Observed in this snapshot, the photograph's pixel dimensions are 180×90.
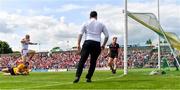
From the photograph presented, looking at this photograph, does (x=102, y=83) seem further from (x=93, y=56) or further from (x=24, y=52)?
(x=24, y=52)

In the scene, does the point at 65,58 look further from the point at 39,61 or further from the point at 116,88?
the point at 116,88

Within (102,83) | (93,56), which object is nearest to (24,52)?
(93,56)

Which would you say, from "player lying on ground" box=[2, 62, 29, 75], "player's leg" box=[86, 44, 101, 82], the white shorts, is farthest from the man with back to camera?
the white shorts

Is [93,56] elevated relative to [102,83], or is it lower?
elevated

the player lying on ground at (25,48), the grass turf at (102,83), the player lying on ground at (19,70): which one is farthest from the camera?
the player lying on ground at (25,48)

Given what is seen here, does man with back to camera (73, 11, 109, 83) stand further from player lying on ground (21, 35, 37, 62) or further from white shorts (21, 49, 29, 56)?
player lying on ground (21, 35, 37, 62)

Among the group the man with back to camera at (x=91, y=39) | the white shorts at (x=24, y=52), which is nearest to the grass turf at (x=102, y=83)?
the man with back to camera at (x=91, y=39)

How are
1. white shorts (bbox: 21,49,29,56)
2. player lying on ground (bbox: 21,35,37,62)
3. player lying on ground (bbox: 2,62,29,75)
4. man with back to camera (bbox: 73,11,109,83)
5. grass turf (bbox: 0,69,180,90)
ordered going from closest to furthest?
grass turf (bbox: 0,69,180,90) → man with back to camera (bbox: 73,11,109,83) → player lying on ground (bbox: 2,62,29,75) → white shorts (bbox: 21,49,29,56) → player lying on ground (bbox: 21,35,37,62)

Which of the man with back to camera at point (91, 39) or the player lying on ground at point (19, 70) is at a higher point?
the man with back to camera at point (91, 39)

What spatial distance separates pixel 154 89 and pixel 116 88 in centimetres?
88

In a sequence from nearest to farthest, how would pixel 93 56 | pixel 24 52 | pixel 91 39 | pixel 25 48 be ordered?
pixel 91 39
pixel 93 56
pixel 24 52
pixel 25 48

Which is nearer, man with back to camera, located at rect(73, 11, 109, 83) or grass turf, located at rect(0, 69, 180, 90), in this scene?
grass turf, located at rect(0, 69, 180, 90)

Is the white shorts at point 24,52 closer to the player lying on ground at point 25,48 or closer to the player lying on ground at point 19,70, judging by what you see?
the player lying on ground at point 25,48

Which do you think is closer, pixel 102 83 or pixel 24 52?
pixel 102 83
